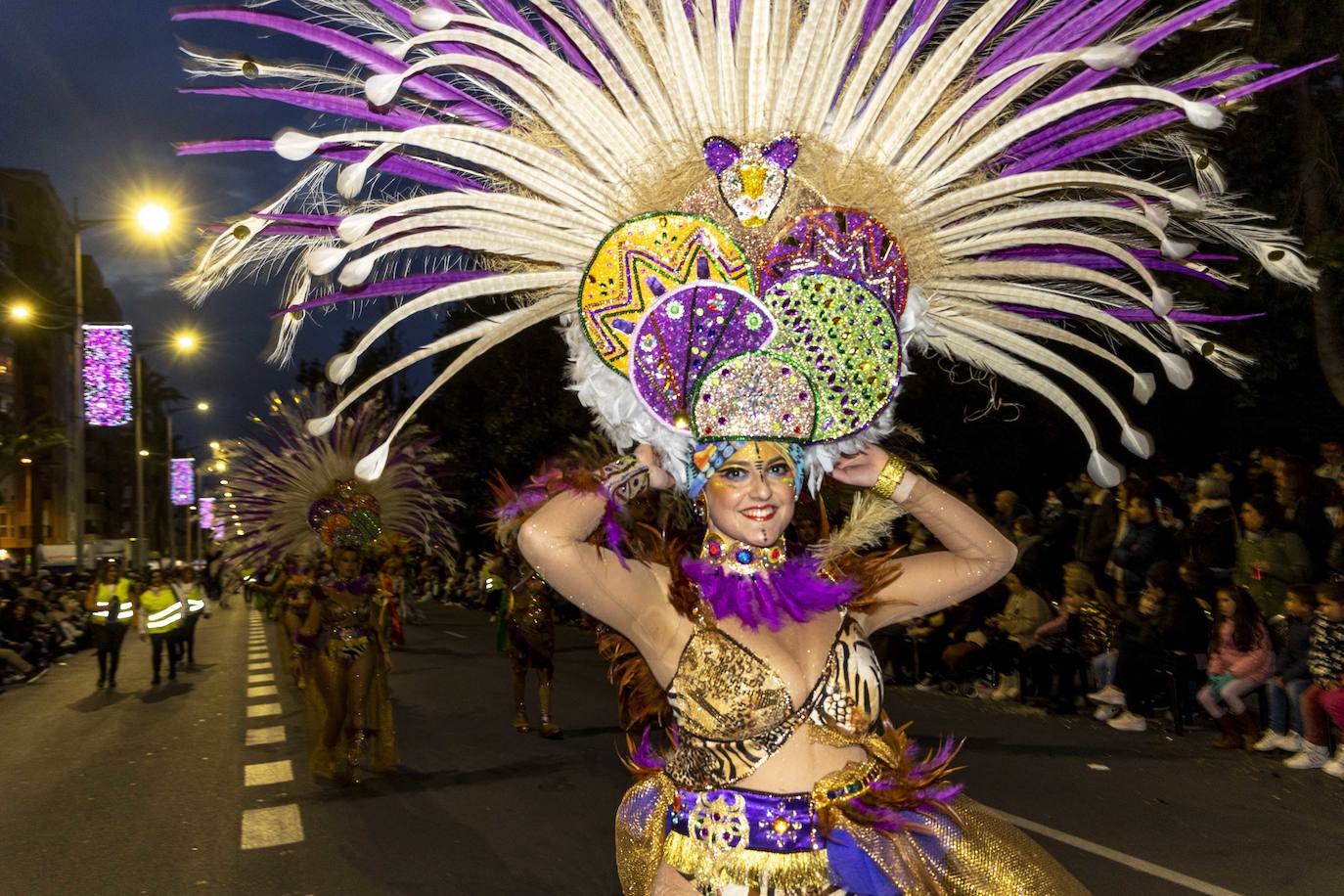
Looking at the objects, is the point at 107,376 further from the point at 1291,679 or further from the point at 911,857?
the point at 911,857

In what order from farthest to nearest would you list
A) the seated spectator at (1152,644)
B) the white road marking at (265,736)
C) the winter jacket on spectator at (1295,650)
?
1. the white road marking at (265,736)
2. the seated spectator at (1152,644)
3. the winter jacket on spectator at (1295,650)

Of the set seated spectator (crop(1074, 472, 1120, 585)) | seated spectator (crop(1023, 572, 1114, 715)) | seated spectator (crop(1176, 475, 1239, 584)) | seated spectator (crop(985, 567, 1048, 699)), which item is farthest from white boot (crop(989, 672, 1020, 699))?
seated spectator (crop(1176, 475, 1239, 584))

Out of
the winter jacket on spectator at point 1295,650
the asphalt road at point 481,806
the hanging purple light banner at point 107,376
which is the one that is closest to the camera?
the asphalt road at point 481,806

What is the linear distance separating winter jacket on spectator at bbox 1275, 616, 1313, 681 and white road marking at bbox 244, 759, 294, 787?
25.3ft

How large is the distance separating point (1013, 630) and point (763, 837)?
955 centimetres

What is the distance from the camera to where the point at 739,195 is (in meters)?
2.89

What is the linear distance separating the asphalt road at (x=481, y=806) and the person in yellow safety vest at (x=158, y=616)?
4.78m

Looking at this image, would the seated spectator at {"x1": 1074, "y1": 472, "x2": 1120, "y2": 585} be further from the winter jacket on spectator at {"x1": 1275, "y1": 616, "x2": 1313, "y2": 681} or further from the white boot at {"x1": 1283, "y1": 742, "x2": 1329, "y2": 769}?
the white boot at {"x1": 1283, "y1": 742, "x2": 1329, "y2": 769}

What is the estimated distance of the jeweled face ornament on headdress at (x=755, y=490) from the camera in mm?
2867

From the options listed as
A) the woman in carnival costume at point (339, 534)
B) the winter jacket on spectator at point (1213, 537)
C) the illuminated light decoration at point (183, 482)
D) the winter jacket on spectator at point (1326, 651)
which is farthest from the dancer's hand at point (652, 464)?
the illuminated light decoration at point (183, 482)

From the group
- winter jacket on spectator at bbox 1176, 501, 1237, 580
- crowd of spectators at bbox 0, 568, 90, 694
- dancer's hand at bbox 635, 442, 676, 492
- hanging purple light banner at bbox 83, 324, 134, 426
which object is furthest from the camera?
hanging purple light banner at bbox 83, 324, 134, 426

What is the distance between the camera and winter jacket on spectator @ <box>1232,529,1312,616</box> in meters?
9.47

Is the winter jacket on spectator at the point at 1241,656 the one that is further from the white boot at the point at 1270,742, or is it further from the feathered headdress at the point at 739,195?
the feathered headdress at the point at 739,195

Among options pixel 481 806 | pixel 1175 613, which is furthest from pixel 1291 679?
pixel 481 806
